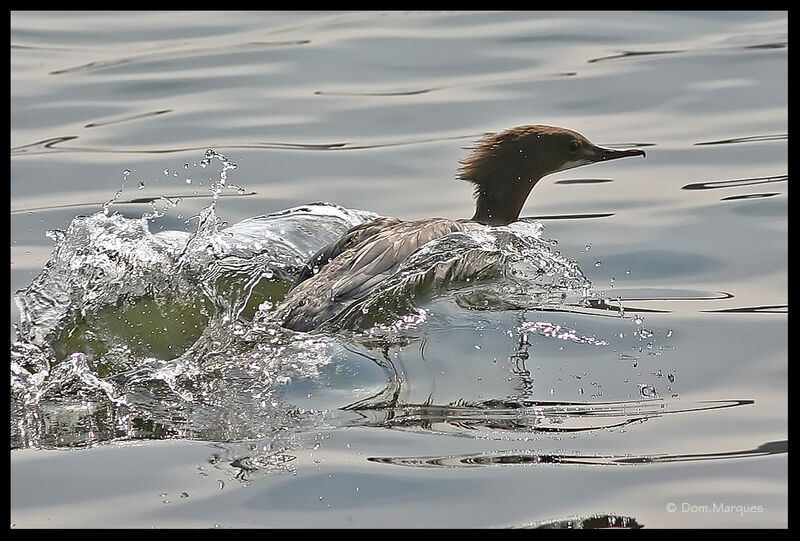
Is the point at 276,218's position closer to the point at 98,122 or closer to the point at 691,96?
the point at 98,122

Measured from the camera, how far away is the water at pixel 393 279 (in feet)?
13.3

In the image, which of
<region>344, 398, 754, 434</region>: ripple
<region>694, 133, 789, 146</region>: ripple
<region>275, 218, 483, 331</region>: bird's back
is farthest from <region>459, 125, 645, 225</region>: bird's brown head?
<region>344, 398, 754, 434</region>: ripple

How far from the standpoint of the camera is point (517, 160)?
23.1 ft

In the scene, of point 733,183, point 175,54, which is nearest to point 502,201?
point 733,183

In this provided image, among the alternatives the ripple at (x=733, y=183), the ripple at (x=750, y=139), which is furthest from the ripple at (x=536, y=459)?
the ripple at (x=750, y=139)

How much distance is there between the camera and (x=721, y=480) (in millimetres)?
4090

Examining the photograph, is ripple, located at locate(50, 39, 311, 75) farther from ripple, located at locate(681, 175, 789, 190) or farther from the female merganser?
ripple, located at locate(681, 175, 789, 190)

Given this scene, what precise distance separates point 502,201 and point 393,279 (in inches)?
61.2

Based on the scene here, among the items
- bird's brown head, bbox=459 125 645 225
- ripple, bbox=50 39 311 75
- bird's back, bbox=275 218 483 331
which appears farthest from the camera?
ripple, bbox=50 39 311 75

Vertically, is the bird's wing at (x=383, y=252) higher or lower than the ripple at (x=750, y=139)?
lower

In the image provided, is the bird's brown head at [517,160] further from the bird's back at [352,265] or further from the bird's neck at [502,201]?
the bird's back at [352,265]

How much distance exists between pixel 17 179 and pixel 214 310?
2877mm

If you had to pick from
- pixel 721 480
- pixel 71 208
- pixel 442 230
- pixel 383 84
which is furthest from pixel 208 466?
pixel 383 84

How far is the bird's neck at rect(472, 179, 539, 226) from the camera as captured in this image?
7.10 metres
